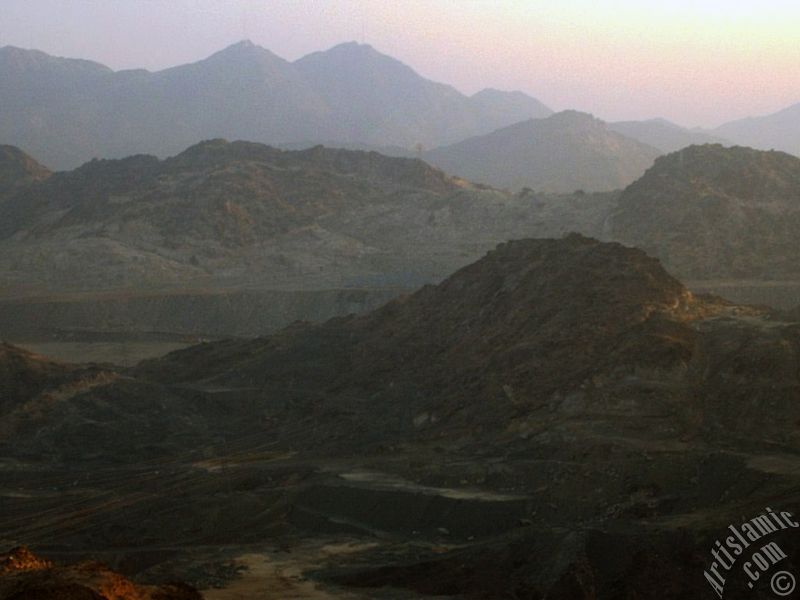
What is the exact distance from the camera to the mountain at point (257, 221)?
5734 cm

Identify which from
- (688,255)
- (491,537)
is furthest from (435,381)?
(688,255)

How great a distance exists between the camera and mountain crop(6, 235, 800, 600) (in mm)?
15680

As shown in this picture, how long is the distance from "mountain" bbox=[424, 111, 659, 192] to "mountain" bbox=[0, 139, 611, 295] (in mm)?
38027

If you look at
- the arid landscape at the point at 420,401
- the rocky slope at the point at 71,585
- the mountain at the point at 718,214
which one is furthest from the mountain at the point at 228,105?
the rocky slope at the point at 71,585

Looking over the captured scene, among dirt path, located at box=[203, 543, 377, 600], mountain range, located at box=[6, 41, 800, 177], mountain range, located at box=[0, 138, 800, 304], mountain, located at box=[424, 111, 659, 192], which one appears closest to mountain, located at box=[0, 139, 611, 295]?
mountain range, located at box=[0, 138, 800, 304]

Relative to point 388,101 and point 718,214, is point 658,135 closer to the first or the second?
point 388,101

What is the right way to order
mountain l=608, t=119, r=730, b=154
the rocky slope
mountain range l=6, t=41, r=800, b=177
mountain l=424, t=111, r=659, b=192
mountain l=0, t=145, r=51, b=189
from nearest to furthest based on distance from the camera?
1. the rocky slope
2. mountain l=0, t=145, r=51, b=189
3. mountain l=424, t=111, r=659, b=192
4. mountain range l=6, t=41, r=800, b=177
5. mountain l=608, t=119, r=730, b=154

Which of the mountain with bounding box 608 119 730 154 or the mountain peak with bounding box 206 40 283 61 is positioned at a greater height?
the mountain peak with bounding box 206 40 283 61

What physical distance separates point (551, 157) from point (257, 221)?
58.4 m

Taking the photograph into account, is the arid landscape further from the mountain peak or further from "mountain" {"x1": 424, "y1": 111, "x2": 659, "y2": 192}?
the mountain peak

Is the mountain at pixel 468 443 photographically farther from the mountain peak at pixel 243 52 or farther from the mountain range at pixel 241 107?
the mountain peak at pixel 243 52

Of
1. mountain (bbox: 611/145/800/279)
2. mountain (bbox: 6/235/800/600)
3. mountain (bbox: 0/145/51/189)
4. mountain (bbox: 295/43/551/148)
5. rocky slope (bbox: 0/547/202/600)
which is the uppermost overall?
mountain (bbox: 295/43/551/148)

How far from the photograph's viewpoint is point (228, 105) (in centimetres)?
16112

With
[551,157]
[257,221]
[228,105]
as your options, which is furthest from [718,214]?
[228,105]
